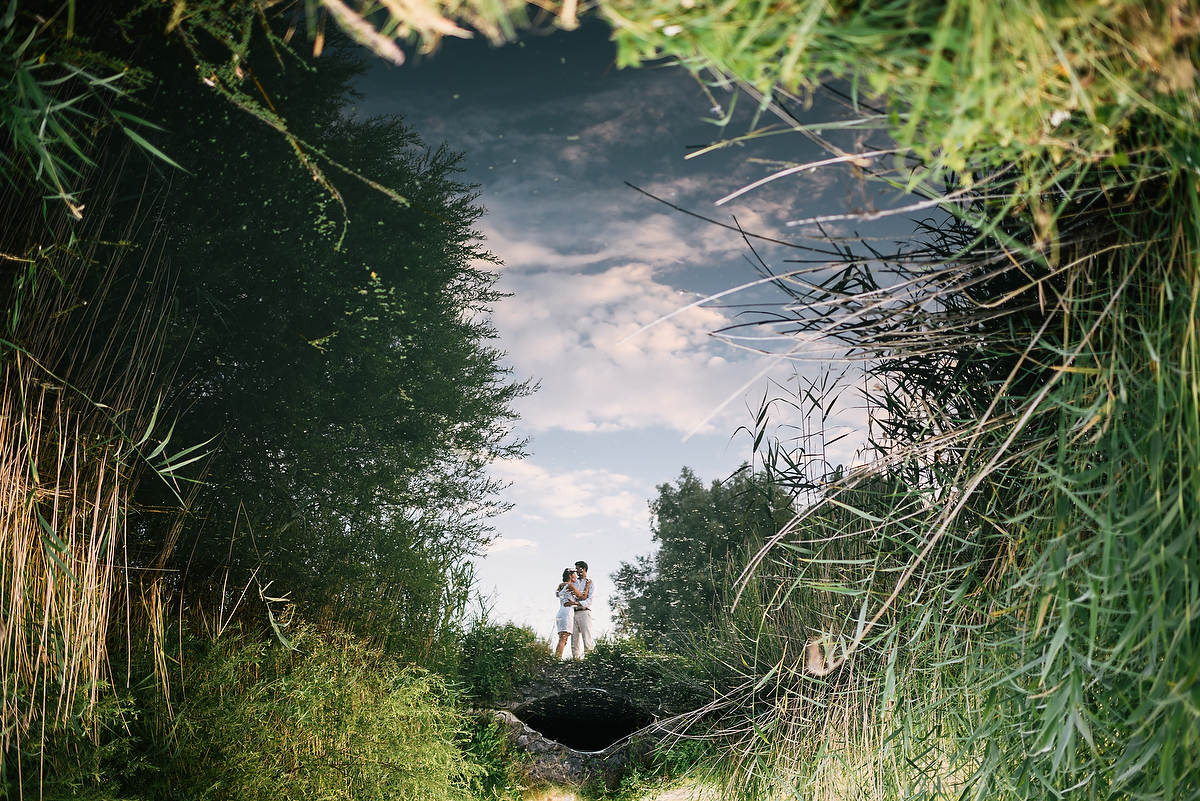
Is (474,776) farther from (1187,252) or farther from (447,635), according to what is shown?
(1187,252)

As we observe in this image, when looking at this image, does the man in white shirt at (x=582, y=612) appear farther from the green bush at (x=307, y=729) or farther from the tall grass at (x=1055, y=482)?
the tall grass at (x=1055, y=482)

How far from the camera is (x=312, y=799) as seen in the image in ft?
9.80

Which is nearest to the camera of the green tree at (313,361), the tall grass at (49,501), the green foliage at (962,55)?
the green foliage at (962,55)

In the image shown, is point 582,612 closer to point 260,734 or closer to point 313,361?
point 313,361

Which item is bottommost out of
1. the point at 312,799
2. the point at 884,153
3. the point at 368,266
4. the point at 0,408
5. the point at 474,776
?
the point at 474,776

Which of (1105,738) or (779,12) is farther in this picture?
(1105,738)

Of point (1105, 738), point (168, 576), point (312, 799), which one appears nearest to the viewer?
point (1105, 738)

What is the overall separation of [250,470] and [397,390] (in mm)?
1400

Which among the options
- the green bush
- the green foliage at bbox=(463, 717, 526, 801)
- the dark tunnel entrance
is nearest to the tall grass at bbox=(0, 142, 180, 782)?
the green bush

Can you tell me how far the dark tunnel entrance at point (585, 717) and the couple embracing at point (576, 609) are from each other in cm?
95

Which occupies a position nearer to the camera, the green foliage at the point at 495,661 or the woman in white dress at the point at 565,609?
the green foliage at the point at 495,661

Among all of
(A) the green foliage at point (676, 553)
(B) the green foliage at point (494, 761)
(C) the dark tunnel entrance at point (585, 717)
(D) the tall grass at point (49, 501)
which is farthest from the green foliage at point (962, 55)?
(A) the green foliage at point (676, 553)

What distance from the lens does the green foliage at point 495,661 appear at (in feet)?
19.7

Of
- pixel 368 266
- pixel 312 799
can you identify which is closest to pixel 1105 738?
pixel 312 799
